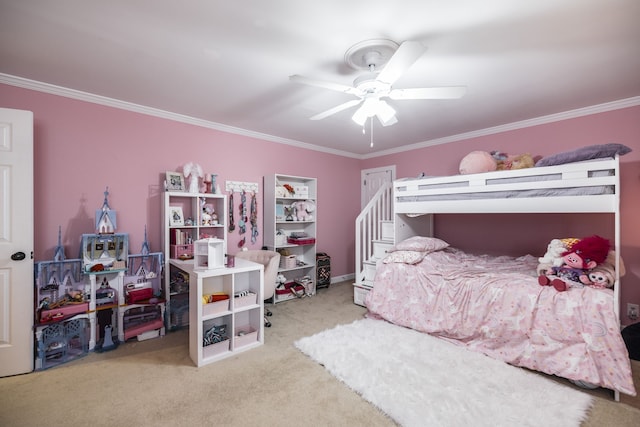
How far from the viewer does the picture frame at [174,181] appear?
3.21 meters

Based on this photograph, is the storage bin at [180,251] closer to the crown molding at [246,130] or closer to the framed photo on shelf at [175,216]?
the framed photo on shelf at [175,216]

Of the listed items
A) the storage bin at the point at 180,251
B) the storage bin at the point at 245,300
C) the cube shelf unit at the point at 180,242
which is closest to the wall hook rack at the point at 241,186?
the cube shelf unit at the point at 180,242

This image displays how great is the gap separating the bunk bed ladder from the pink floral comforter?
588mm

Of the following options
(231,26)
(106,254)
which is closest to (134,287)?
(106,254)

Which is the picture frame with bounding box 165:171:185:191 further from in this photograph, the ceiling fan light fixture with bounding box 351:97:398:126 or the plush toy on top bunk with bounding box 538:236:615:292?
the plush toy on top bunk with bounding box 538:236:615:292

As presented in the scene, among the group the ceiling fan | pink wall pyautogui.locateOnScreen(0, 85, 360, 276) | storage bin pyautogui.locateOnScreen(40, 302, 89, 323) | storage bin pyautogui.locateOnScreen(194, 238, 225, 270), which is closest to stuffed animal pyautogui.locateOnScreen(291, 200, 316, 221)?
pink wall pyautogui.locateOnScreen(0, 85, 360, 276)

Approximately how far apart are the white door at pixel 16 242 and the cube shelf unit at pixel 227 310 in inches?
48.2

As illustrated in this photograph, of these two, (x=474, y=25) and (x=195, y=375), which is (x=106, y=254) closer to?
(x=195, y=375)

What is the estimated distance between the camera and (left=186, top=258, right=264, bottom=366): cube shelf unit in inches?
94.7

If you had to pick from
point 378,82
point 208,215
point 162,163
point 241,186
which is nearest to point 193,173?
point 162,163

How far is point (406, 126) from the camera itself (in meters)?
3.78

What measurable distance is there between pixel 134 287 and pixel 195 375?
1316 millimetres

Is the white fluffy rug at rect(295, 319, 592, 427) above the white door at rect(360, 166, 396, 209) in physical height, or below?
below

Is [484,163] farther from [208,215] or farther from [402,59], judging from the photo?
[208,215]
